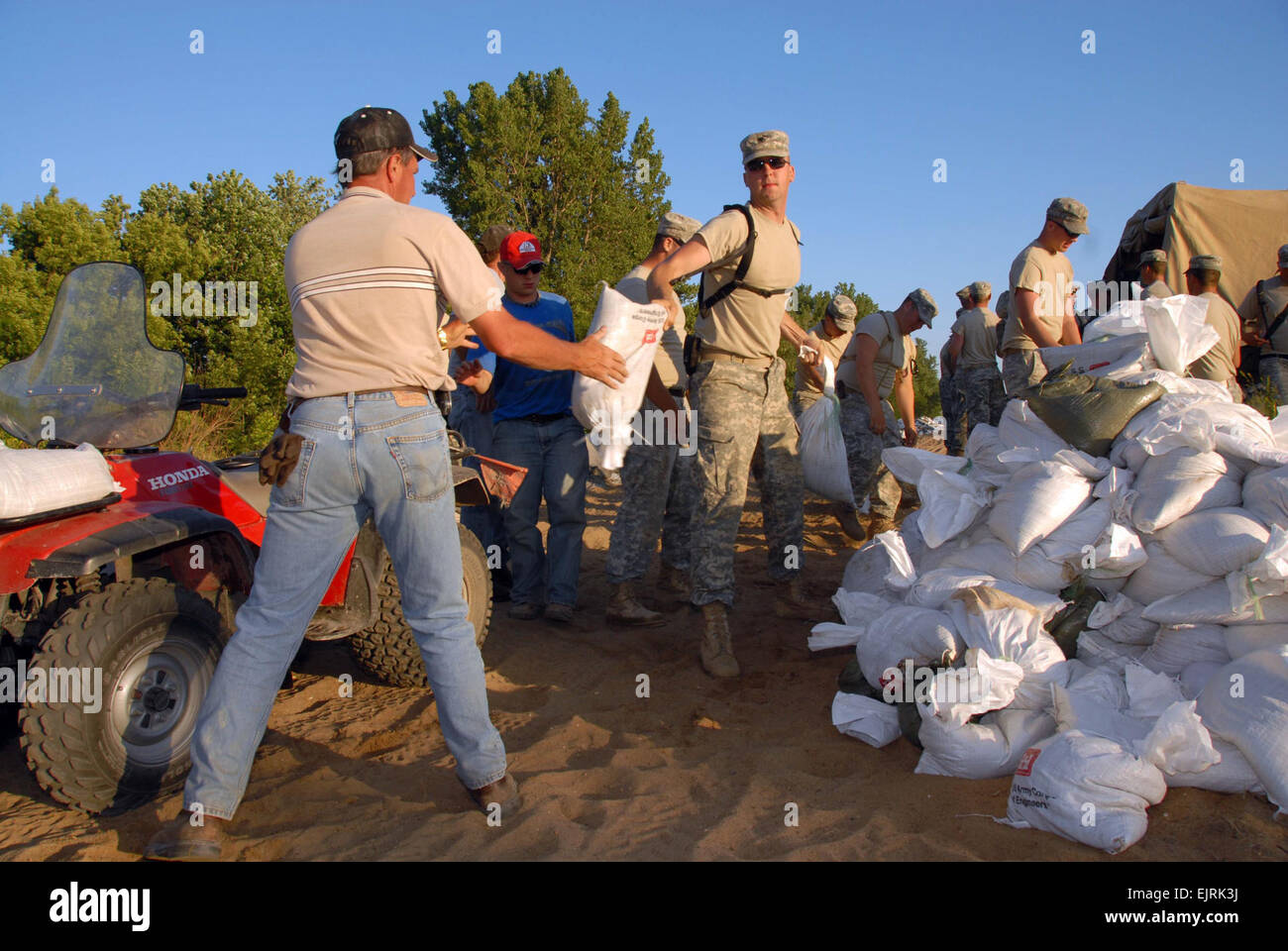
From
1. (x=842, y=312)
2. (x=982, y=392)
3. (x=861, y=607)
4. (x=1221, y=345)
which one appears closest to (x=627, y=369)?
(x=861, y=607)

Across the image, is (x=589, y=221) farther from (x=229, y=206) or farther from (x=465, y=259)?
(x=465, y=259)

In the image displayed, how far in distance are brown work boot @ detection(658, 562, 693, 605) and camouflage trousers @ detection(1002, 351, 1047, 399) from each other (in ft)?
8.21

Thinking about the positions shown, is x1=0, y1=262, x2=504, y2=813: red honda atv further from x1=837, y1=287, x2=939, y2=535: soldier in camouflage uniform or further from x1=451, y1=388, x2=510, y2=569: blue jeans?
x1=837, y1=287, x2=939, y2=535: soldier in camouflage uniform

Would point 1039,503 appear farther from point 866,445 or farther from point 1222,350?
point 1222,350

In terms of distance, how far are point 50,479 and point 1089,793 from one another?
123 inches

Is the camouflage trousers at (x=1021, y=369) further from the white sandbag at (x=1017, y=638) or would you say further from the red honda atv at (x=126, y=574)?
the red honda atv at (x=126, y=574)

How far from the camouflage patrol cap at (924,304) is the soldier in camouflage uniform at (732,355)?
2461 millimetres

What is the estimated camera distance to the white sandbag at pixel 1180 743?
7.48 feet

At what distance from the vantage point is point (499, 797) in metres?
2.45

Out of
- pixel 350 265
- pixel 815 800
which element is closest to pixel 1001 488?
pixel 815 800

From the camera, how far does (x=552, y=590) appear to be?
470 centimetres

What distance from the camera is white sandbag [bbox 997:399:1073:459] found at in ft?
11.0

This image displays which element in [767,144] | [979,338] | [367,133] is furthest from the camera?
[979,338]

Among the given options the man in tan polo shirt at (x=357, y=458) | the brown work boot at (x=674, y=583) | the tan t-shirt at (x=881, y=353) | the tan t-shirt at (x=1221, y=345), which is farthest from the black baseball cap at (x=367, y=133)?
the tan t-shirt at (x=1221, y=345)
